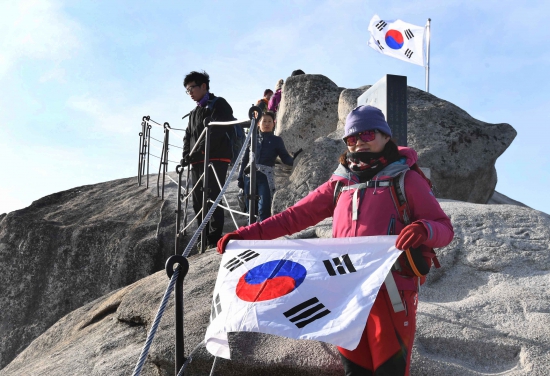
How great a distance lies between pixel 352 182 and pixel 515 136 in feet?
20.8

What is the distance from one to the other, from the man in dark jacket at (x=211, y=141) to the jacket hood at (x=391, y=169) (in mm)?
3207

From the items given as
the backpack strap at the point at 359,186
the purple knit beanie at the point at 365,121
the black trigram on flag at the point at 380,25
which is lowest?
the backpack strap at the point at 359,186

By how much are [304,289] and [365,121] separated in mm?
842

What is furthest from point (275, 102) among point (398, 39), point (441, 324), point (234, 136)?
point (441, 324)

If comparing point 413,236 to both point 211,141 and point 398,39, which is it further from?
point 398,39

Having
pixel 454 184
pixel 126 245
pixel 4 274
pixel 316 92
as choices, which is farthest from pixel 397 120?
pixel 4 274

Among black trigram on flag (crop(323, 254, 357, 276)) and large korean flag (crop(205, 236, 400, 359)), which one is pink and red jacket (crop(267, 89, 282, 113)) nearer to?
large korean flag (crop(205, 236, 400, 359))

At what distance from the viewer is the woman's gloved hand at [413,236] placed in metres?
2.36

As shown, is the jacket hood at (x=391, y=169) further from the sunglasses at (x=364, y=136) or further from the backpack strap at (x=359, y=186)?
the sunglasses at (x=364, y=136)

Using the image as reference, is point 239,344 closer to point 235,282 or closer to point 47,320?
point 235,282

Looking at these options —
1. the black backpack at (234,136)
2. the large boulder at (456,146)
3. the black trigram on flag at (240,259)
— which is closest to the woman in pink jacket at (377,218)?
the black trigram on flag at (240,259)

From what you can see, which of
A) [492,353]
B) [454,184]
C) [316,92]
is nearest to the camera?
[492,353]

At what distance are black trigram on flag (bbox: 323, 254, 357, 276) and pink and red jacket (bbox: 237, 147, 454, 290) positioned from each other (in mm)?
146

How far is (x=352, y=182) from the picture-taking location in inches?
112
